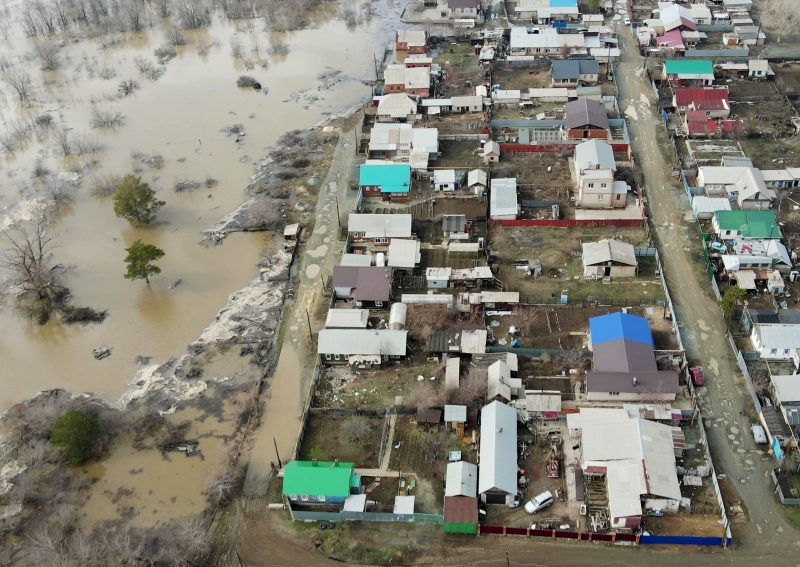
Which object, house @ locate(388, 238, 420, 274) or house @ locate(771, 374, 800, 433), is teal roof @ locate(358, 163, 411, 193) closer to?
house @ locate(388, 238, 420, 274)

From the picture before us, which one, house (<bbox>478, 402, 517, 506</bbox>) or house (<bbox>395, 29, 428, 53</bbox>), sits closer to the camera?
house (<bbox>478, 402, 517, 506</bbox>)

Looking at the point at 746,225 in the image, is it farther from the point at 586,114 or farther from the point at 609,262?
the point at 586,114

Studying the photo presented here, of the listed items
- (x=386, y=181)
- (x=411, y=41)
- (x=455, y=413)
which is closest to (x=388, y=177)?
(x=386, y=181)

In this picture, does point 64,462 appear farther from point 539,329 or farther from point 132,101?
point 132,101

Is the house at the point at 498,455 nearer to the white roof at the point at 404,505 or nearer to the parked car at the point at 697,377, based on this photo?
the white roof at the point at 404,505

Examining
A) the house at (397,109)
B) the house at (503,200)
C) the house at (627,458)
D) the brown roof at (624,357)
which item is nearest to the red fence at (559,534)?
the house at (627,458)

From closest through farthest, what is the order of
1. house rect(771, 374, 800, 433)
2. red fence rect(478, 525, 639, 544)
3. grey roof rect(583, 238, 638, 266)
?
red fence rect(478, 525, 639, 544), house rect(771, 374, 800, 433), grey roof rect(583, 238, 638, 266)

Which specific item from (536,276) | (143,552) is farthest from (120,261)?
(536,276)

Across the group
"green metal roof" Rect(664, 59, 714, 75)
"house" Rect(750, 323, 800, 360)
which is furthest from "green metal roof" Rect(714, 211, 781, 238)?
"green metal roof" Rect(664, 59, 714, 75)
